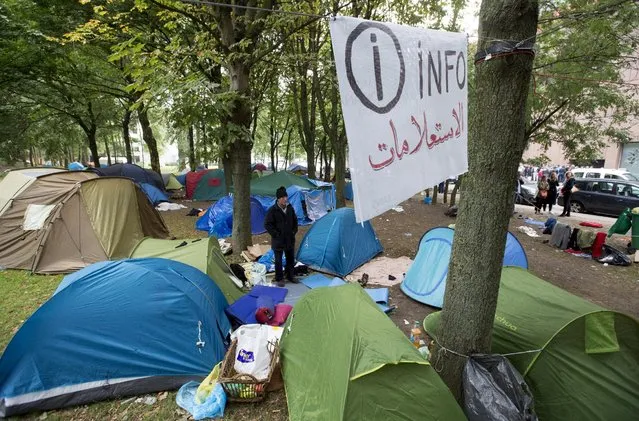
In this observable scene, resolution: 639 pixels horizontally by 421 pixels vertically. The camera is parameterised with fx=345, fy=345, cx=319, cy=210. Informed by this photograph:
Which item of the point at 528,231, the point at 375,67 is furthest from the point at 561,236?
the point at 375,67

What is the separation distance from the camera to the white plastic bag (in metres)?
3.49

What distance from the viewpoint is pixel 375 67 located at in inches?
81.3

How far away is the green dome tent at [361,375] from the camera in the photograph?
2.54m

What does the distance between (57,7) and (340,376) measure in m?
11.2

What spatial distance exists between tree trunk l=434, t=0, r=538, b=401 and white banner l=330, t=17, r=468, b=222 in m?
0.19

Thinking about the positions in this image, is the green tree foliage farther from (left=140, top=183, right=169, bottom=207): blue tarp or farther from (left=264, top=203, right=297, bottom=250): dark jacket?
(left=140, top=183, right=169, bottom=207): blue tarp

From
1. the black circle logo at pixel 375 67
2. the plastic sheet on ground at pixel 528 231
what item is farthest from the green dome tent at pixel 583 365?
the plastic sheet on ground at pixel 528 231

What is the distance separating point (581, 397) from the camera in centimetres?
307

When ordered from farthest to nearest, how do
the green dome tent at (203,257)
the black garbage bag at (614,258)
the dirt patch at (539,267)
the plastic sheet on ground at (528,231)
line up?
the plastic sheet on ground at (528,231)
the black garbage bag at (614,258)
the dirt patch at (539,267)
the green dome tent at (203,257)

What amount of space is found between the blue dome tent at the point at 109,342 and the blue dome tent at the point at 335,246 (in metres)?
3.37

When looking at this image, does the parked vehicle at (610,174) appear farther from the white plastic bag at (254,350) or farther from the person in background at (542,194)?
the white plastic bag at (254,350)

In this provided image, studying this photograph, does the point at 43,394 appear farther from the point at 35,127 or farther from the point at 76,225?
the point at 35,127

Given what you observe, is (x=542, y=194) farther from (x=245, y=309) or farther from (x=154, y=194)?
(x=154, y=194)

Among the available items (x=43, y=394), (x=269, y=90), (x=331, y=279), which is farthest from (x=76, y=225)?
(x=269, y=90)
